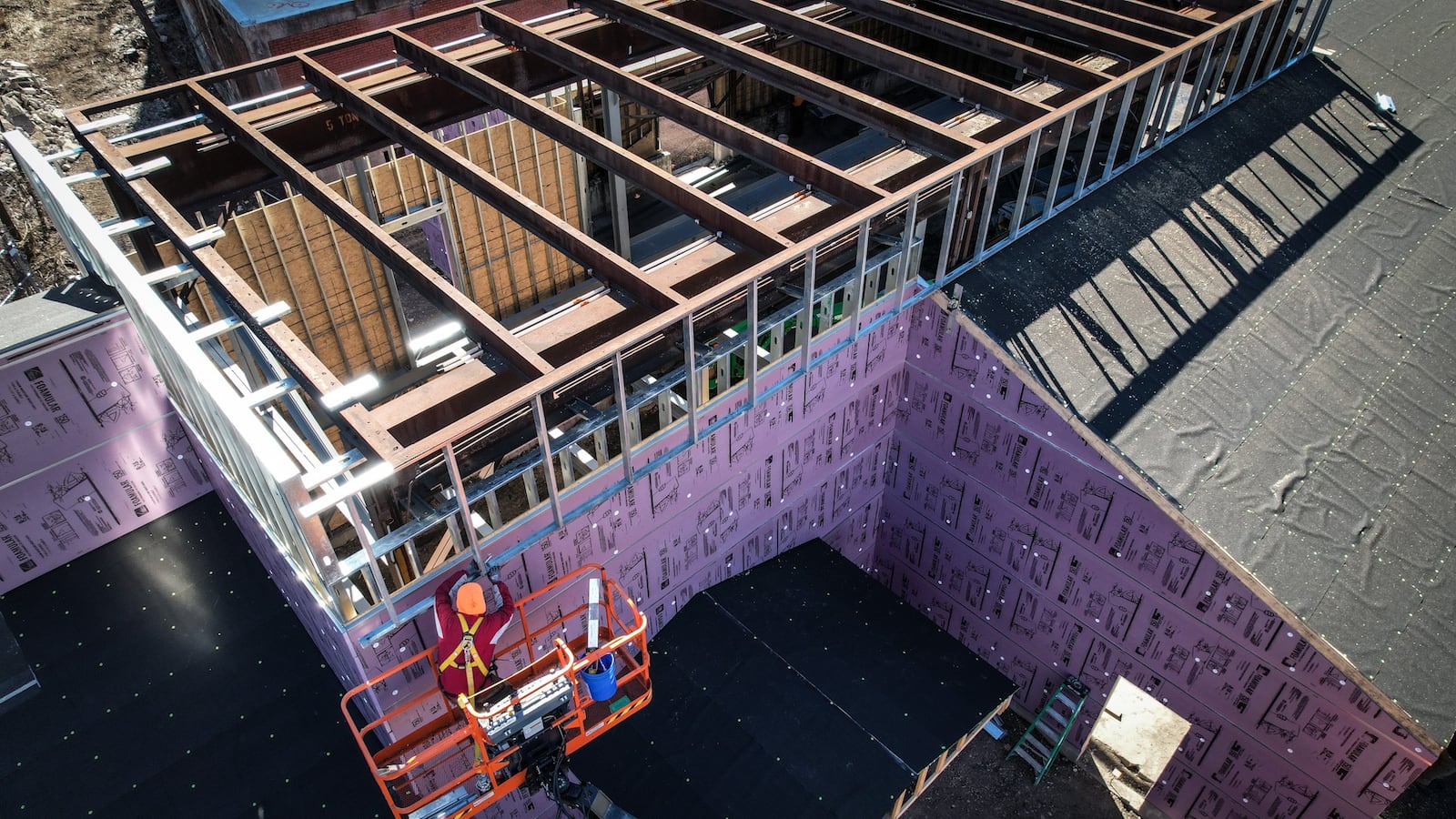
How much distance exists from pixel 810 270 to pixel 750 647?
A: 4392 millimetres

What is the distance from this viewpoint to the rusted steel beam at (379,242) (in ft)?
24.0

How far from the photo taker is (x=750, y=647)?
9812mm

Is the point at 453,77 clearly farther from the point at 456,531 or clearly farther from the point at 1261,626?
the point at 1261,626

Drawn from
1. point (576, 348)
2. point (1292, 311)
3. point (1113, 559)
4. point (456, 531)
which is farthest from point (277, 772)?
point (1292, 311)

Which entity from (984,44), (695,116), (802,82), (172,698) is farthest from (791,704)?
(984,44)

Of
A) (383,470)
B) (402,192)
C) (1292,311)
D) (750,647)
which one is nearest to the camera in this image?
(383,470)

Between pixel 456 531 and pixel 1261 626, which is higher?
pixel 456 531

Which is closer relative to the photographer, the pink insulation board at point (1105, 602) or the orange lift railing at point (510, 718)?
the orange lift railing at point (510, 718)

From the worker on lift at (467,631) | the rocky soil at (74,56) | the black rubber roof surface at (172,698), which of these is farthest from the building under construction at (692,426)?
the rocky soil at (74,56)

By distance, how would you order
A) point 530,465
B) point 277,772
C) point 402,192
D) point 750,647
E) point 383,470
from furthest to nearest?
point 402,192
point 750,647
point 277,772
point 530,465
point 383,470

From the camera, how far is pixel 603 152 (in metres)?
9.48

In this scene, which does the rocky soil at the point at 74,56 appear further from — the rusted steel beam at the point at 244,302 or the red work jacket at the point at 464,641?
the red work jacket at the point at 464,641

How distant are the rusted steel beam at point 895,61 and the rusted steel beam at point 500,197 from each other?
179 inches

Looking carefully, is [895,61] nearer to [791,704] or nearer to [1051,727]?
[791,704]
